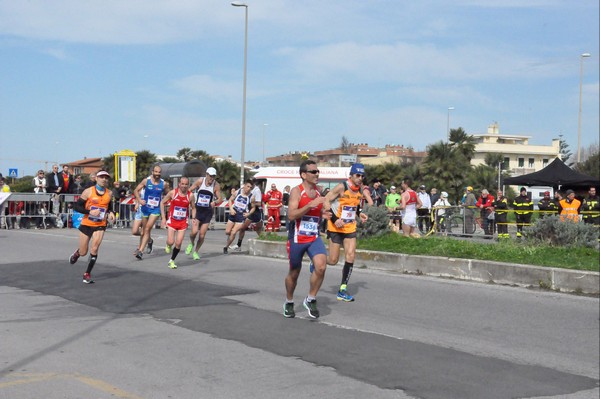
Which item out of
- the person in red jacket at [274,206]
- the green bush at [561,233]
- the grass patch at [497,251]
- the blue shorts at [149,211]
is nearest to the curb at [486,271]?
the grass patch at [497,251]

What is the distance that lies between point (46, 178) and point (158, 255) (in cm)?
1425

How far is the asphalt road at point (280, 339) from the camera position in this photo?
6430mm

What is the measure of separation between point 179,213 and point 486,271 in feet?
20.5

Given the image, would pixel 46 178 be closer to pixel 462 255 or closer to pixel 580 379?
pixel 462 255

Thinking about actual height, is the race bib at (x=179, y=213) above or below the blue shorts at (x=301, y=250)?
above

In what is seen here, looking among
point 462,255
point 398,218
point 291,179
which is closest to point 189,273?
point 462,255

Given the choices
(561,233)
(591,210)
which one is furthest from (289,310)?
(591,210)

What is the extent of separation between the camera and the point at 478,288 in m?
12.5

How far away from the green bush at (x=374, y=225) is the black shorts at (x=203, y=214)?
3396mm

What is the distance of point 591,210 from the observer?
2142cm

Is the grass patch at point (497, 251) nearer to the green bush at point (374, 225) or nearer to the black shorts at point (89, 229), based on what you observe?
the green bush at point (374, 225)

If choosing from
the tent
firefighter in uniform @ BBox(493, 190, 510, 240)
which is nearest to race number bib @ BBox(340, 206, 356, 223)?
firefighter in uniform @ BBox(493, 190, 510, 240)

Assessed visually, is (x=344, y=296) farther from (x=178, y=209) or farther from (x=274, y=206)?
(x=274, y=206)

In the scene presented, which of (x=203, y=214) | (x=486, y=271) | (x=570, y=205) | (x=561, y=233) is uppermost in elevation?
(x=570, y=205)
